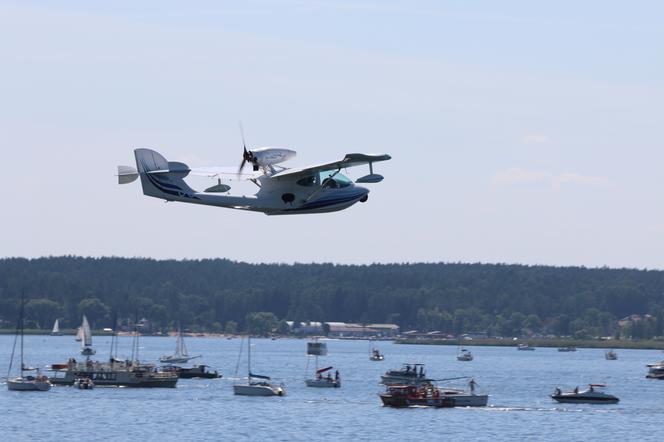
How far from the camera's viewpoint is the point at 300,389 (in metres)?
183

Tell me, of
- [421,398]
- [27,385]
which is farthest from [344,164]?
[27,385]

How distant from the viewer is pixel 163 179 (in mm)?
69125

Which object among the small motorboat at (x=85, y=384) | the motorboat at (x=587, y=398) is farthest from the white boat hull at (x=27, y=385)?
the motorboat at (x=587, y=398)

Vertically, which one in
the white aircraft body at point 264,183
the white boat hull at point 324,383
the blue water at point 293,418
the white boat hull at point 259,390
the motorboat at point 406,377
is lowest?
the blue water at point 293,418

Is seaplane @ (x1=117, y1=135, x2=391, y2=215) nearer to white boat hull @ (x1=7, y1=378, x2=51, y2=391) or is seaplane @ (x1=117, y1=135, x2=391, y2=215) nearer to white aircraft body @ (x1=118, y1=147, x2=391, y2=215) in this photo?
white aircraft body @ (x1=118, y1=147, x2=391, y2=215)

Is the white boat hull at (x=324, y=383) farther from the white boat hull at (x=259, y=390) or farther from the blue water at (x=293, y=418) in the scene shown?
the white boat hull at (x=259, y=390)

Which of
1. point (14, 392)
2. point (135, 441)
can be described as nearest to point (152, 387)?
point (14, 392)

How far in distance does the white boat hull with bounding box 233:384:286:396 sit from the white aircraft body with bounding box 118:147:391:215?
323ft

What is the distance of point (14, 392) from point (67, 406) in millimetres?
19802

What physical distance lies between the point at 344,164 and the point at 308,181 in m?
2.57

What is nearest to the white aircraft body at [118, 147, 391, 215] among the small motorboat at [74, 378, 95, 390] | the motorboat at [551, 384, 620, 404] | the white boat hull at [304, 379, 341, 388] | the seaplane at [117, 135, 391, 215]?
the seaplane at [117, 135, 391, 215]

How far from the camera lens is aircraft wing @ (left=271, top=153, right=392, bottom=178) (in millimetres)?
64750

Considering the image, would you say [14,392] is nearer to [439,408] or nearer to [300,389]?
[300,389]

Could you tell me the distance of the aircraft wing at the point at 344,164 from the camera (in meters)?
64.8
